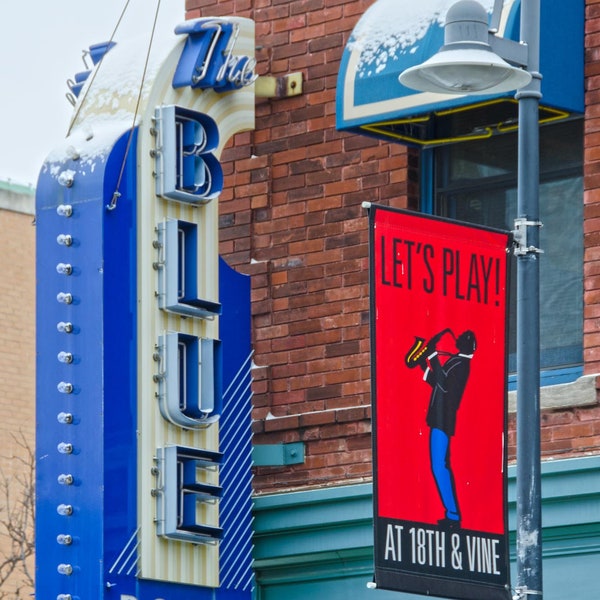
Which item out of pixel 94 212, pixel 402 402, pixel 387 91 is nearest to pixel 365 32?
pixel 387 91

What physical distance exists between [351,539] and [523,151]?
4.26m

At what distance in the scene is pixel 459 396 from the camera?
404 inches

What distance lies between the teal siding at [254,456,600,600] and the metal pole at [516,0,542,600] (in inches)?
94.4

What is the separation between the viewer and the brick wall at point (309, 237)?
45.1ft

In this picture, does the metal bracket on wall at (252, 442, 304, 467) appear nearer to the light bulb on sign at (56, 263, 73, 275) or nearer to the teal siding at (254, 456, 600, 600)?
the teal siding at (254, 456, 600, 600)

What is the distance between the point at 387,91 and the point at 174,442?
2.80 meters

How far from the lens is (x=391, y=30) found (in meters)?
13.2

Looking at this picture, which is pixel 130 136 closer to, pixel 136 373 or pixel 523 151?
pixel 136 373

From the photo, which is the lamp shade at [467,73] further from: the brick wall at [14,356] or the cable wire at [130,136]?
the brick wall at [14,356]

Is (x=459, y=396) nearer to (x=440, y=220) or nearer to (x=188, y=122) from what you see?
(x=440, y=220)

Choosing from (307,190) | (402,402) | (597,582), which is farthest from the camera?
(307,190)

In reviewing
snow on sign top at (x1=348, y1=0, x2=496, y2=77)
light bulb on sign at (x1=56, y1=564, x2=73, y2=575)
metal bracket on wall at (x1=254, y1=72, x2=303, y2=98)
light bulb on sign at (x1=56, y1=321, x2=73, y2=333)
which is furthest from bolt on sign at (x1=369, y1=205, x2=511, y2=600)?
metal bracket on wall at (x1=254, y1=72, x2=303, y2=98)

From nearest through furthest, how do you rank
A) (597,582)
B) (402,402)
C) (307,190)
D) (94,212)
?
(402,402) < (597,582) < (94,212) < (307,190)

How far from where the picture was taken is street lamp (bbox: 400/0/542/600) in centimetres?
951
